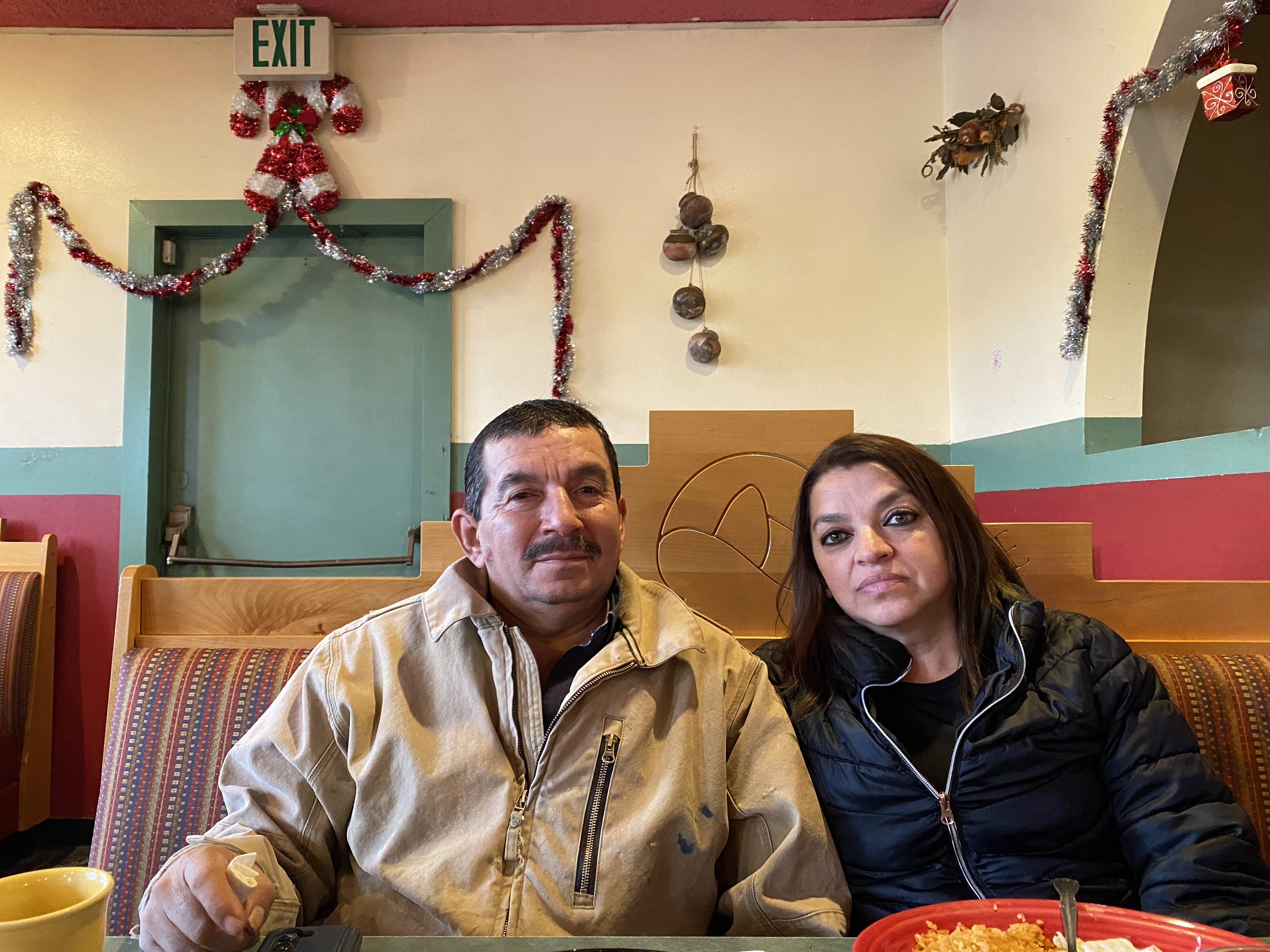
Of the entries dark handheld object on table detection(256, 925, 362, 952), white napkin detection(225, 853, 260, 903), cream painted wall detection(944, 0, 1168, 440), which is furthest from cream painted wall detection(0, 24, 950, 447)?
dark handheld object on table detection(256, 925, 362, 952)

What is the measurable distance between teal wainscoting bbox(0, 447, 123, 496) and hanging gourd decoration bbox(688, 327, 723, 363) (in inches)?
88.5

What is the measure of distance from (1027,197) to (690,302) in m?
1.18

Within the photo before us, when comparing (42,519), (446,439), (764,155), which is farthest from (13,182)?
(764,155)

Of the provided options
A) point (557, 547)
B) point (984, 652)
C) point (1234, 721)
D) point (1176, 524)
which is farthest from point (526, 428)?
point (1176, 524)

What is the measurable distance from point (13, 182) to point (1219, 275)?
448 cm

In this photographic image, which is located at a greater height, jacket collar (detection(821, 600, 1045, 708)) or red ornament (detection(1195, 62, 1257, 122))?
red ornament (detection(1195, 62, 1257, 122))

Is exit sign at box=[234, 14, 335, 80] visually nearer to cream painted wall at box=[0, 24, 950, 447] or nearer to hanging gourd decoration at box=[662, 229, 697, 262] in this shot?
cream painted wall at box=[0, 24, 950, 447]

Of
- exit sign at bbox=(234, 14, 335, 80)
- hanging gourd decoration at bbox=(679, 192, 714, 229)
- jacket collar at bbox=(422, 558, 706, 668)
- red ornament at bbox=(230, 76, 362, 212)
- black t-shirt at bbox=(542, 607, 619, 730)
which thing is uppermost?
exit sign at bbox=(234, 14, 335, 80)

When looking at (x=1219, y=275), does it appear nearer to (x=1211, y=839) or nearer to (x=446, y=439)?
(x=1211, y=839)

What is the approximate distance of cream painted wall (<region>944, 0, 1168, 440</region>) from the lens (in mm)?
2254

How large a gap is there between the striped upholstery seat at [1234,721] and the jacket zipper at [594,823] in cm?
92

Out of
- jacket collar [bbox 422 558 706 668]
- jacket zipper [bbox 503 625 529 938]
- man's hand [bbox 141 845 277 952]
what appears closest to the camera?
man's hand [bbox 141 845 277 952]

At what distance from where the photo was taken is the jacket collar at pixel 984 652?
1.15 metres

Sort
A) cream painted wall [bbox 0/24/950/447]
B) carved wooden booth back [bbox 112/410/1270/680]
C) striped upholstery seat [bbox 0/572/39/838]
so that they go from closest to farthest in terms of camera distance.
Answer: carved wooden booth back [bbox 112/410/1270/680]
striped upholstery seat [bbox 0/572/39/838]
cream painted wall [bbox 0/24/950/447]
